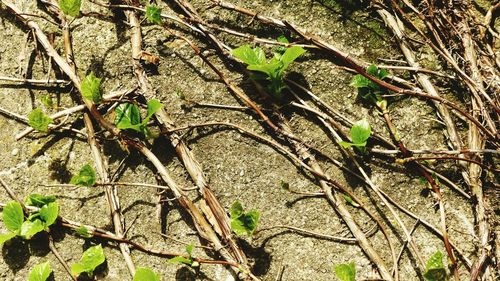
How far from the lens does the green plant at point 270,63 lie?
1.80 m

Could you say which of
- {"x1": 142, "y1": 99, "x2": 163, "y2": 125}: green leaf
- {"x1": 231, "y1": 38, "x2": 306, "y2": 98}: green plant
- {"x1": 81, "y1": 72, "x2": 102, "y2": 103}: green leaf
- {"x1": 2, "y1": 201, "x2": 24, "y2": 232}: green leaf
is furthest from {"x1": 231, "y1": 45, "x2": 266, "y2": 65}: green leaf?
{"x1": 2, "y1": 201, "x2": 24, "y2": 232}: green leaf

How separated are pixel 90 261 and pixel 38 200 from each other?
320 mm

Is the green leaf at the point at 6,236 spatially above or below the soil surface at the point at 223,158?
below

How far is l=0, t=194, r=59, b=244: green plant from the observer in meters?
1.81

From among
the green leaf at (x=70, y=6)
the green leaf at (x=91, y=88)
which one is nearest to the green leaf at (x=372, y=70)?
the green leaf at (x=91, y=88)

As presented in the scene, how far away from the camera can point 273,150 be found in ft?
6.18

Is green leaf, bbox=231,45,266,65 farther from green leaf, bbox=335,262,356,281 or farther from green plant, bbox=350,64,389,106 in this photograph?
green leaf, bbox=335,262,356,281

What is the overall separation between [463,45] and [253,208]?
1.01 m

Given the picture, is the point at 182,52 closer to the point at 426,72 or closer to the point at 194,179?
the point at 194,179

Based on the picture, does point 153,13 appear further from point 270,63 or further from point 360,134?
point 360,134

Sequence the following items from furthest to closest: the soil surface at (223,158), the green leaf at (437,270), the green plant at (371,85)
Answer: the green plant at (371,85), the soil surface at (223,158), the green leaf at (437,270)

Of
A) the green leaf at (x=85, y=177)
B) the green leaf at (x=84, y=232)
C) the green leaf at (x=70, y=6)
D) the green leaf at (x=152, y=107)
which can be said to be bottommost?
the green leaf at (x=84, y=232)

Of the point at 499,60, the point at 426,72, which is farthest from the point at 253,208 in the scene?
the point at 499,60

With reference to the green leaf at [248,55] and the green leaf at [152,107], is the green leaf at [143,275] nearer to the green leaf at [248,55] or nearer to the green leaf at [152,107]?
the green leaf at [152,107]
